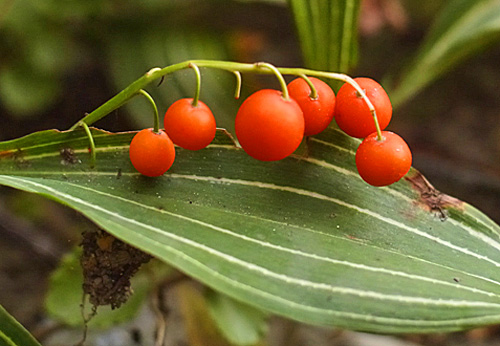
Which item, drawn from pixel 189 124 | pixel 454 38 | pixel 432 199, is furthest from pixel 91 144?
pixel 454 38

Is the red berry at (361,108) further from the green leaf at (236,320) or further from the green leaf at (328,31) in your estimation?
the green leaf at (236,320)

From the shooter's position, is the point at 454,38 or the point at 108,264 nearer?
the point at 108,264

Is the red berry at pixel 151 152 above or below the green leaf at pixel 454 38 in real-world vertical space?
below

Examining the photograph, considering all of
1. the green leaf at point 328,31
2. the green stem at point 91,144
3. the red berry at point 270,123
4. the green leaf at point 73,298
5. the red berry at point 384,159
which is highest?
the green leaf at point 328,31

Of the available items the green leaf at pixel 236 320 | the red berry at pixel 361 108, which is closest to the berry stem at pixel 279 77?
the red berry at pixel 361 108

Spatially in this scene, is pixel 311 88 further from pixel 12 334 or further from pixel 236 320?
pixel 236 320

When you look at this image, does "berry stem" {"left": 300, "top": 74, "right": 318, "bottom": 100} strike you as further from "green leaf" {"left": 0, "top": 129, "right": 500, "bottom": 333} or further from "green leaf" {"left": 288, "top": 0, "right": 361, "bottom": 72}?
"green leaf" {"left": 288, "top": 0, "right": 361, "bottom": 72}
